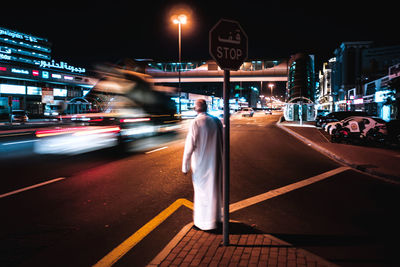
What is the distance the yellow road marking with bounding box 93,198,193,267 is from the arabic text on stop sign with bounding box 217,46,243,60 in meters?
2.76

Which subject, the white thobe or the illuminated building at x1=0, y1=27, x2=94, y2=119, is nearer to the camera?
the white thobe

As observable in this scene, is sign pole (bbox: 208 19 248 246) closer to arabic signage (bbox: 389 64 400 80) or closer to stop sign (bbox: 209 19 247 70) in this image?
stop sign (bbox: 209 19 247 70)

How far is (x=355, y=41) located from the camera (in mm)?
62938

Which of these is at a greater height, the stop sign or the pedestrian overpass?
the pedestrian overpass

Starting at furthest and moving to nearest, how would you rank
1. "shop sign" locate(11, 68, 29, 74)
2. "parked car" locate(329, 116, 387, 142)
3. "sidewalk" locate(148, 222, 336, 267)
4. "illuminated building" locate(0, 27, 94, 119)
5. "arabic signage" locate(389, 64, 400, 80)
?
"shop sign" locate(11, 68, 29, 74) → "illuminated building" locate(0, 27, 94, 119) → "arabic signage" locate(389, 64, 400, 80) → "parked car" locate(329, 116, 387, 142) → "sidewalk" locate(148, 222, 336, 267)

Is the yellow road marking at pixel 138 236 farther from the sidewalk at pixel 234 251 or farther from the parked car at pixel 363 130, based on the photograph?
the parked car at pixel 363 130

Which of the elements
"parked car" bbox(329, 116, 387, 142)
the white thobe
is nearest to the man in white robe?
the white thobe

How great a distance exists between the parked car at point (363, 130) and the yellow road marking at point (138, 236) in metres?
12.5

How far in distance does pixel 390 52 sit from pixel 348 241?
6075 centimetres

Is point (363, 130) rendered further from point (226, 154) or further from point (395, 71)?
point (395, 71)

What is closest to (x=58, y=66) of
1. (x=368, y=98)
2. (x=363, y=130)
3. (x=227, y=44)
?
(x=368, y=98)

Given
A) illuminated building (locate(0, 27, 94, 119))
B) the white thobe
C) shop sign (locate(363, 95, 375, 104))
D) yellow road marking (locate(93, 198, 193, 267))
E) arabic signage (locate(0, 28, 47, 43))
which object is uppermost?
arabic signage (locate(0, 28, 47, 43))

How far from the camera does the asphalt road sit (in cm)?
365

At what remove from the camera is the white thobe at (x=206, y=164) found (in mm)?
3988
